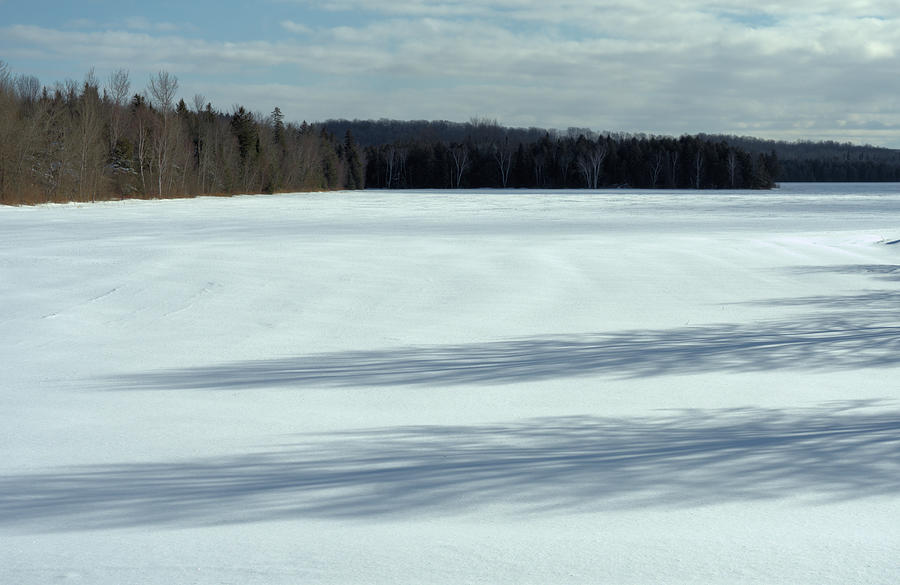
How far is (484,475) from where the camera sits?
3.89 metres

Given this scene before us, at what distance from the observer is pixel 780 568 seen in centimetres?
289

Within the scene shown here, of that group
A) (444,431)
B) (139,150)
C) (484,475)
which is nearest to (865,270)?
(444,431)

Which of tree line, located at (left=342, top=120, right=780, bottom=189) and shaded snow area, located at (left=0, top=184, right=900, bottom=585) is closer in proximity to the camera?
shaded snow area, located at (left=0, top=184, right=900, bottom=585)

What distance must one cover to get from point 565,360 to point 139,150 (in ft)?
187

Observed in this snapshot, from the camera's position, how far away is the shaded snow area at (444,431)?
9.96 ft

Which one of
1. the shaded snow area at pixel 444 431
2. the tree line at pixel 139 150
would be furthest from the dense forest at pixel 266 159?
the shaded snow area at pixel 444 431

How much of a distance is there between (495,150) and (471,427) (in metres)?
108

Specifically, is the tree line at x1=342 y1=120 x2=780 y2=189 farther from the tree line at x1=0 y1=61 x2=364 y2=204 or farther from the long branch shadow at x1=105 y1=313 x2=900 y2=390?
the long branch shadow at x1=105 y1=313 x2=900 y2=390

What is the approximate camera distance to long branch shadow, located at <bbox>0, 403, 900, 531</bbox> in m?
3.48

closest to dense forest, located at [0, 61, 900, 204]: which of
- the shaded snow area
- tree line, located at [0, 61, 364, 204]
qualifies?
tree line, located at [0, 61, 364, 204]

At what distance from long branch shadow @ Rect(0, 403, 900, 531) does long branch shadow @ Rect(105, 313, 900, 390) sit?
139 centimetres

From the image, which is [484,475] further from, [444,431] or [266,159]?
[266,159]

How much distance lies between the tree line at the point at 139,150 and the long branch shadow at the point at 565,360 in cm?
4040

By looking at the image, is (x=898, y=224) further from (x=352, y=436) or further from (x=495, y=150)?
(x=495, y=150)
